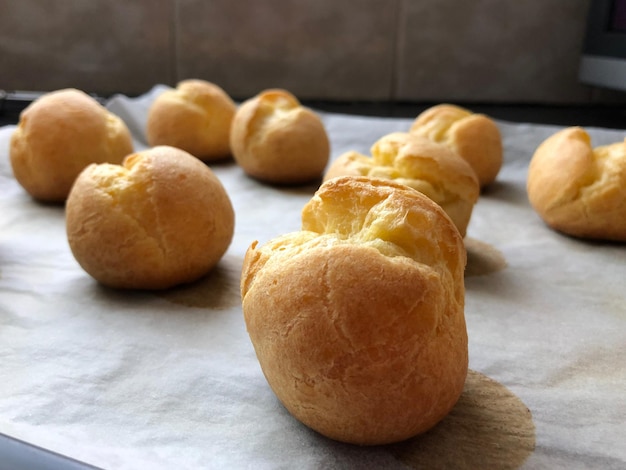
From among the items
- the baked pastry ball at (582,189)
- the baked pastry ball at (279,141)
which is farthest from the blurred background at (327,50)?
the baked pastry ball at (582,189)

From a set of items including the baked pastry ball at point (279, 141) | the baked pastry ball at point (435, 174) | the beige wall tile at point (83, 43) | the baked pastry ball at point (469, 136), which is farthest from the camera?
the beige wall tile at point (83, 43)

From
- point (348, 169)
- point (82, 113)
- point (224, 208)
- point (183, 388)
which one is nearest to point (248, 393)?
point (183, 388)

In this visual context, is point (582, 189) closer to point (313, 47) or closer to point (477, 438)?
point (477, 438)

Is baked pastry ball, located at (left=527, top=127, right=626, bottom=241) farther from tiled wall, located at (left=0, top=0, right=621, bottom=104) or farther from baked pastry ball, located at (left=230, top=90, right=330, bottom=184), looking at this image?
tiled wall, located at (left=0, top=0, right=621, bottom=104)

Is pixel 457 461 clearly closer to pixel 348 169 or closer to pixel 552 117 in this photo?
pixel 348 169

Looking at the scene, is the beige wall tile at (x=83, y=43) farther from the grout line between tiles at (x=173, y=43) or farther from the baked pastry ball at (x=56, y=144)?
the baked pastry ball at (x=56, y=144)
